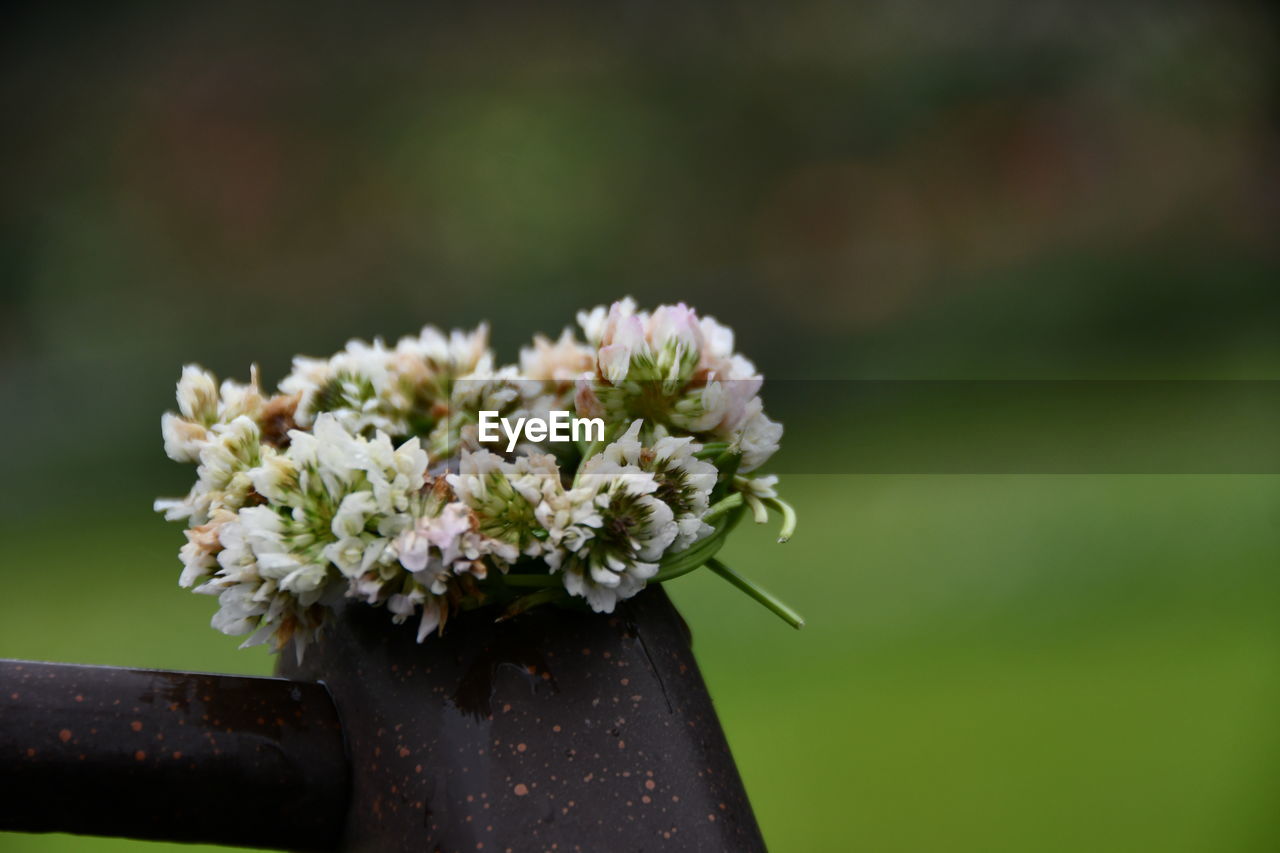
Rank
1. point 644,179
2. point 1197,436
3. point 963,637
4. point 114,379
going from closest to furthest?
1. point 963,637
2. point 1197,436
3. point 114,379
4. point 644,179

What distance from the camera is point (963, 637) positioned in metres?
2.15

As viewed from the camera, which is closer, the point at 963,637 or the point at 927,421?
the point at 963,637

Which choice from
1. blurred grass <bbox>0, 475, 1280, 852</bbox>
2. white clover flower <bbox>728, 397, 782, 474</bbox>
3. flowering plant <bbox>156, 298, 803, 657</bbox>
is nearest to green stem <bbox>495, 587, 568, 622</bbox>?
flowering plant <bbox>156, 298, 803, 657</bbox>

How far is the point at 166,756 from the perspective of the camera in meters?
0.48

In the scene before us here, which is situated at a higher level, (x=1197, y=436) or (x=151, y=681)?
(x=1197, y=436)

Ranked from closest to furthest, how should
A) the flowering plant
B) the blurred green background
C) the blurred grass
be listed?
the flowering plant, the blurred grass, the blurred green background

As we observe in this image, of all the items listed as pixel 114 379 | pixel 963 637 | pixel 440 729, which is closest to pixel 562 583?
pixel 440 729

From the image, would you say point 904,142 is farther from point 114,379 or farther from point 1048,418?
point 114,379

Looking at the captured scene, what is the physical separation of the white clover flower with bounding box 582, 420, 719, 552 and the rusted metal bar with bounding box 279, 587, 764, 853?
0.06m

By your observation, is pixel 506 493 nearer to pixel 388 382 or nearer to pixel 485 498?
pixel 485 498

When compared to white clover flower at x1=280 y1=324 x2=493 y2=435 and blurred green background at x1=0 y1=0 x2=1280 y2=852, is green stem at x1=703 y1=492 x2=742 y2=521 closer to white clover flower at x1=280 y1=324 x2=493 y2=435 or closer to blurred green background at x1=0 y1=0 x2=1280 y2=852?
white clover flower at x1=280 y1=324 x2=493 y2=435

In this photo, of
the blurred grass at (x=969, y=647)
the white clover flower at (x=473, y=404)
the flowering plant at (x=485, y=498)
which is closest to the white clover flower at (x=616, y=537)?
the flowering plant at (x=485, y=498)

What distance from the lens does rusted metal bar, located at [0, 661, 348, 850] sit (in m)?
0.47

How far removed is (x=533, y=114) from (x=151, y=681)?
3.56m
